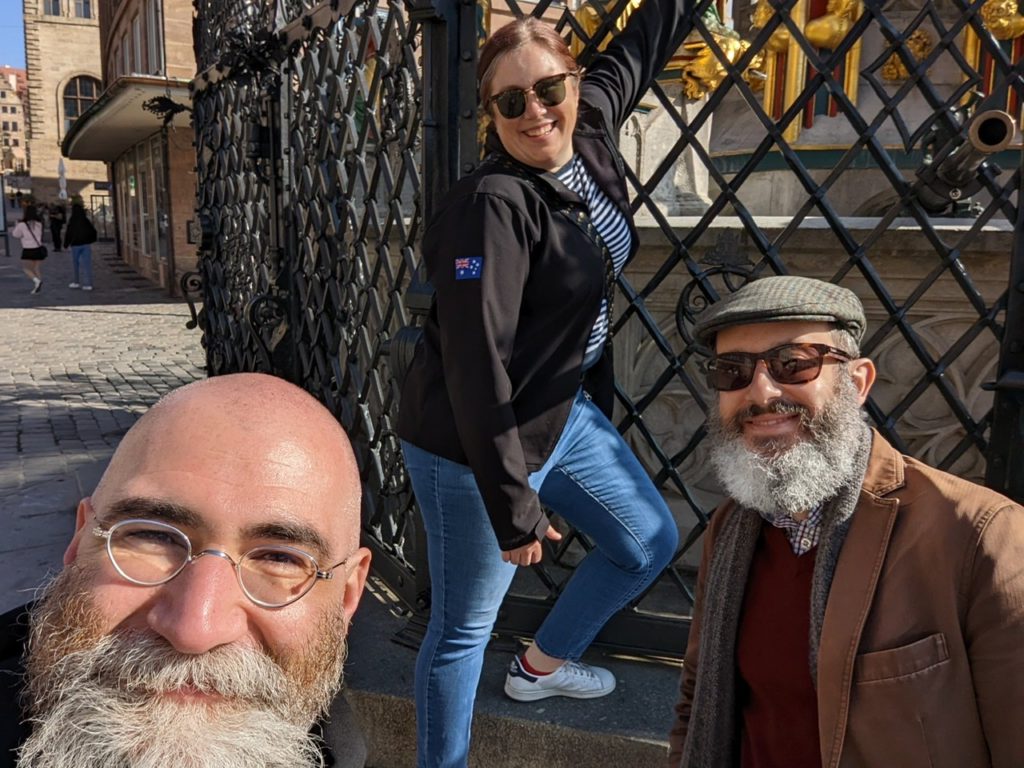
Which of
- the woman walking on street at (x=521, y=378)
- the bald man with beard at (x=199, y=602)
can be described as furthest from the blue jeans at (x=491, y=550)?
the bald man with beard at (x=199, y=602)

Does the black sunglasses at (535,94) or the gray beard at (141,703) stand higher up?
the black sunglasses at (535,94)

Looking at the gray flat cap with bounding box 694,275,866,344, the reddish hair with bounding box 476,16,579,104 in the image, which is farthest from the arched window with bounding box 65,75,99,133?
the gray flat cap with bounding box 694,275,866,344

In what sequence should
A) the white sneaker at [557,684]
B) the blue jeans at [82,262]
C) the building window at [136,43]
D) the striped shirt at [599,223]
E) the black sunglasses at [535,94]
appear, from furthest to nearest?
1. the building window at [136,43]
2. the blue jeans at [82,262]
3. the white sneaker at [557,684]
4. the striped shirt at [599,223]
5. the black sunglasses at [535,94]

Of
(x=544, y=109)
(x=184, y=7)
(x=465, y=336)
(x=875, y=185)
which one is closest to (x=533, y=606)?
(x=465, y=336)

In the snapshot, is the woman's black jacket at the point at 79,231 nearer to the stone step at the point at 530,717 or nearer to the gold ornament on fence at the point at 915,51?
the gold ornament on fence at the point at 915,51

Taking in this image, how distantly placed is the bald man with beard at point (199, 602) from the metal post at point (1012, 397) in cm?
183

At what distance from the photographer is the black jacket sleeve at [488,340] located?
1.95 m

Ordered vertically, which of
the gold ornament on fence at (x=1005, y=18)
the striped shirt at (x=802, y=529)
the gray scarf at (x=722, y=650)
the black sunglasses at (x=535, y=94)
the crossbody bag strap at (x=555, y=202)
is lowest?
the gray scarf at (x=722, y=650)

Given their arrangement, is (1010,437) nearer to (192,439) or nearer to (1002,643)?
(1002,643)

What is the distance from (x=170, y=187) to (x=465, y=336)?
1603 centimetres

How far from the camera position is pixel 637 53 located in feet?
8.52

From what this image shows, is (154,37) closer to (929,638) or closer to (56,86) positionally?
(929,638)

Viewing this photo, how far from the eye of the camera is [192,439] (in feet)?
4.54

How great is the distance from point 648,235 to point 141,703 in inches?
93.7
